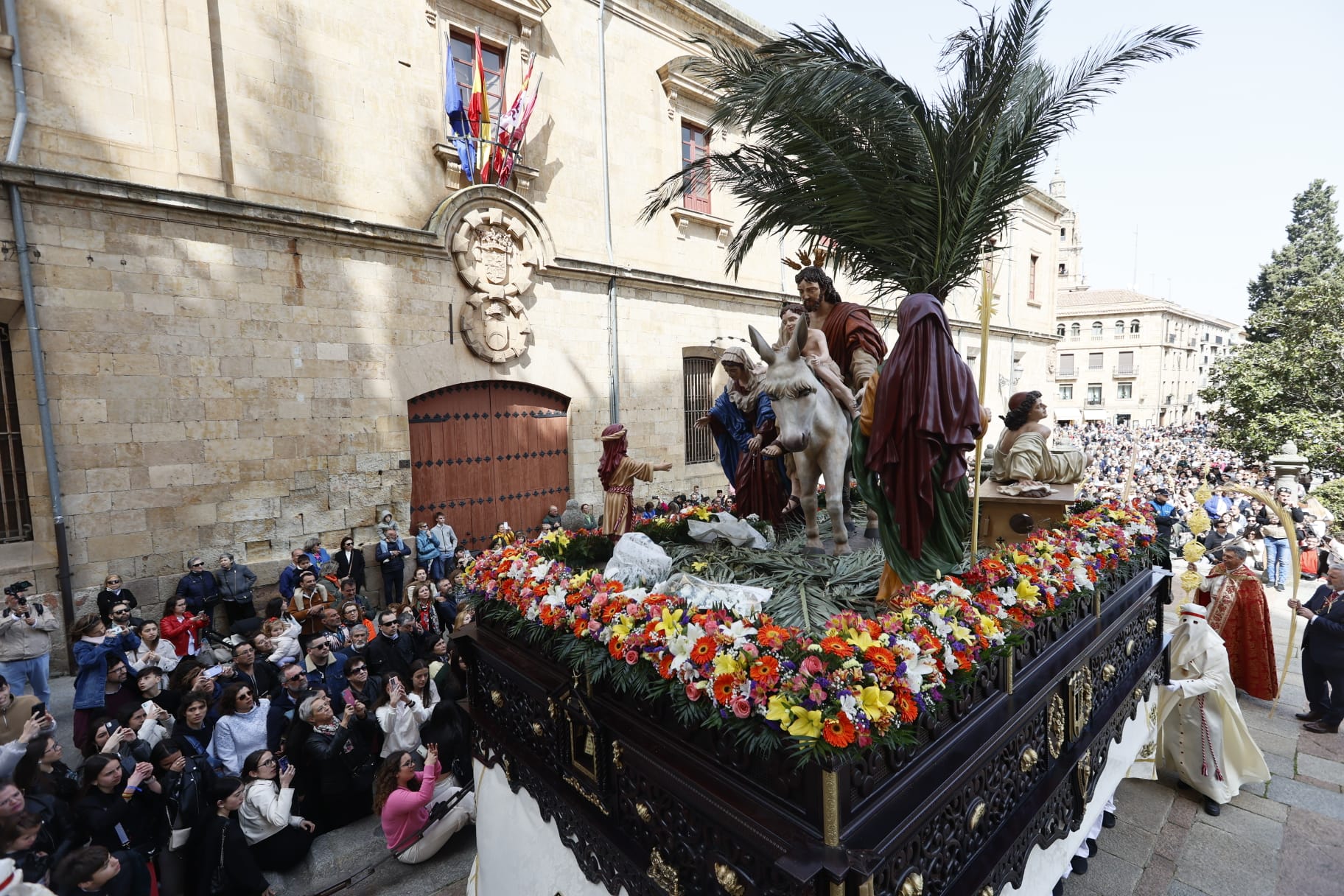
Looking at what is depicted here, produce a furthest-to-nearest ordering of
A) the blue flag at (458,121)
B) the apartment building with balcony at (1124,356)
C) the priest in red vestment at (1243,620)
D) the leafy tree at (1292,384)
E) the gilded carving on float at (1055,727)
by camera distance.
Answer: the apartment building with balcony at (1124,356), the leafy tree at (1292,384), the blue flag at (458,121), the priest in red vestment at (1243,620), the gilded carving on float at (1055,727)

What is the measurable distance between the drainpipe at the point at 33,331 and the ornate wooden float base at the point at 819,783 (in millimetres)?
6180

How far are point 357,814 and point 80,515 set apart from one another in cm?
520

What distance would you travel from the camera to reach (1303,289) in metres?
15.5

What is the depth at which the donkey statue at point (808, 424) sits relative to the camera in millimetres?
3902

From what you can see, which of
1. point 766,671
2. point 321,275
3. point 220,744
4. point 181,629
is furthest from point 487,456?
point 766,671

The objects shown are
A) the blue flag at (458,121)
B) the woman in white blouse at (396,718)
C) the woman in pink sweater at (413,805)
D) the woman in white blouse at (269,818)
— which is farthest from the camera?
the blue flag at (458,121)

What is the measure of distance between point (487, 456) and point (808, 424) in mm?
7746

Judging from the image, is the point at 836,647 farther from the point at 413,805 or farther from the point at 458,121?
the point at 458,121

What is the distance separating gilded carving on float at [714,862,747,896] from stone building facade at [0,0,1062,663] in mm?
5842

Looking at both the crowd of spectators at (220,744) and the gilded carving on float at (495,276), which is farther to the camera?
the gilded carving on float at (495,276)

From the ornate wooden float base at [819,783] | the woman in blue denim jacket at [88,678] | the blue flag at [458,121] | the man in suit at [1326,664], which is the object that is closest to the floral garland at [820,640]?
the ornate wooden float base at [819,783]

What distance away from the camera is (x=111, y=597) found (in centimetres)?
661

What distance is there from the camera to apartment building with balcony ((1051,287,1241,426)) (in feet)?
150

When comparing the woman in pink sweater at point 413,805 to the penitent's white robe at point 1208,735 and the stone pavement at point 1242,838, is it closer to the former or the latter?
the stone pavement at point 1242,838
